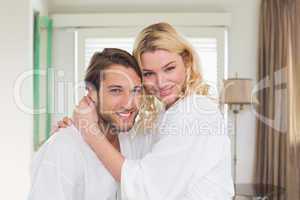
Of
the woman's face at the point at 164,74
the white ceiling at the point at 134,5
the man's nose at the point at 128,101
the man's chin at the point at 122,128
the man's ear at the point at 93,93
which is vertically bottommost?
the man's chin at the point at 122,128

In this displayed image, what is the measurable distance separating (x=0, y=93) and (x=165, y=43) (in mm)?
2368

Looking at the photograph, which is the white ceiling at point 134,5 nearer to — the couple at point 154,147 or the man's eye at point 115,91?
the couple at point 154,147

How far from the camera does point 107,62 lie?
4.16 feet

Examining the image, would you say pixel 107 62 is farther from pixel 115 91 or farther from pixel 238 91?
pixel 238 91

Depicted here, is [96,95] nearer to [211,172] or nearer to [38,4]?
[211,172]

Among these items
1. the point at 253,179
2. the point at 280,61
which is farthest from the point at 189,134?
the point at 253,179

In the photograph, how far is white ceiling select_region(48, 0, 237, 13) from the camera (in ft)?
14.1

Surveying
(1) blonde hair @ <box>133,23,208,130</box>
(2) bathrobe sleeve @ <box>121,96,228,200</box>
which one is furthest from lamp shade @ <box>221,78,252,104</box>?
(2) bathrobe sleeve @ <box>121,96,228,200</box>

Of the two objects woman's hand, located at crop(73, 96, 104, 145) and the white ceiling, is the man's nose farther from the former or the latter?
the white ceiling

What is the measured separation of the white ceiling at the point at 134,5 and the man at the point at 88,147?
3147 millimetres

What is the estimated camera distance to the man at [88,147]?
3.92 feet

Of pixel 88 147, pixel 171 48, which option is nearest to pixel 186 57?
pixel 171 48

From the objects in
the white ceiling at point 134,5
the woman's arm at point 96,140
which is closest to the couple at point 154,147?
the woman's arm at point 96,140

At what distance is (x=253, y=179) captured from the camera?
4.39m
